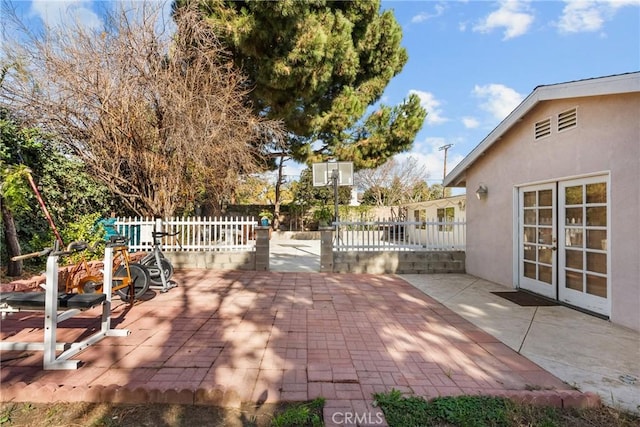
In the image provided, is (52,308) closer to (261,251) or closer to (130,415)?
(130,415)

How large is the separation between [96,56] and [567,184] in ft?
31.9

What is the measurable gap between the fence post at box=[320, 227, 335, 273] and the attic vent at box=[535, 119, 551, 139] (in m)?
4.69

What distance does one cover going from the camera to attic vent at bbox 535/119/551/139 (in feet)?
17.9

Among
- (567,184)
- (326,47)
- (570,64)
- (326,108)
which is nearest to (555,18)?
(570,64)

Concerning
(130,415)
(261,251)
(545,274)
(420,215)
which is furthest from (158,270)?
(420,215)

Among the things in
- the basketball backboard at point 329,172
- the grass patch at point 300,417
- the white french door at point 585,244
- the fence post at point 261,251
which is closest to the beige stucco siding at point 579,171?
the white french door at point 585,244

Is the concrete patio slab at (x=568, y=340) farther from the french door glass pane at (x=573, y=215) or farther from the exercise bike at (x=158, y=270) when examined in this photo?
the exercise bike at (x=158, y=270)

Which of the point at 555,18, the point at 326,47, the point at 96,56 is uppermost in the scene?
the point at 326,47

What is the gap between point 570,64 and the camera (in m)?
6.84

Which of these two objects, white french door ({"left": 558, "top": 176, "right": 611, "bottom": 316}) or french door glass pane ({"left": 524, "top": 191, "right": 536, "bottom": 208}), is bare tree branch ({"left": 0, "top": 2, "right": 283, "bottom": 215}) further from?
white french door ({"left": 558, "top": 176, "right": 611, "bottom": 316})

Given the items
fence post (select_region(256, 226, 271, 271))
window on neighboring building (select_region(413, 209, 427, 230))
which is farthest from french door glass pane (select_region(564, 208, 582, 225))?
window on neighboring building (select_region(413, 209, 427, 230))

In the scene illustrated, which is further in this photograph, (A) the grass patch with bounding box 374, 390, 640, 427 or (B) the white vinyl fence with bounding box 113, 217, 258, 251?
(B) the white vinyl fence with bounding box 113, 217, 258, 251

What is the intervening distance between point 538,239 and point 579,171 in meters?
1.52

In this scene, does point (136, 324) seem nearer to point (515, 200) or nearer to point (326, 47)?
point (515, 200)
